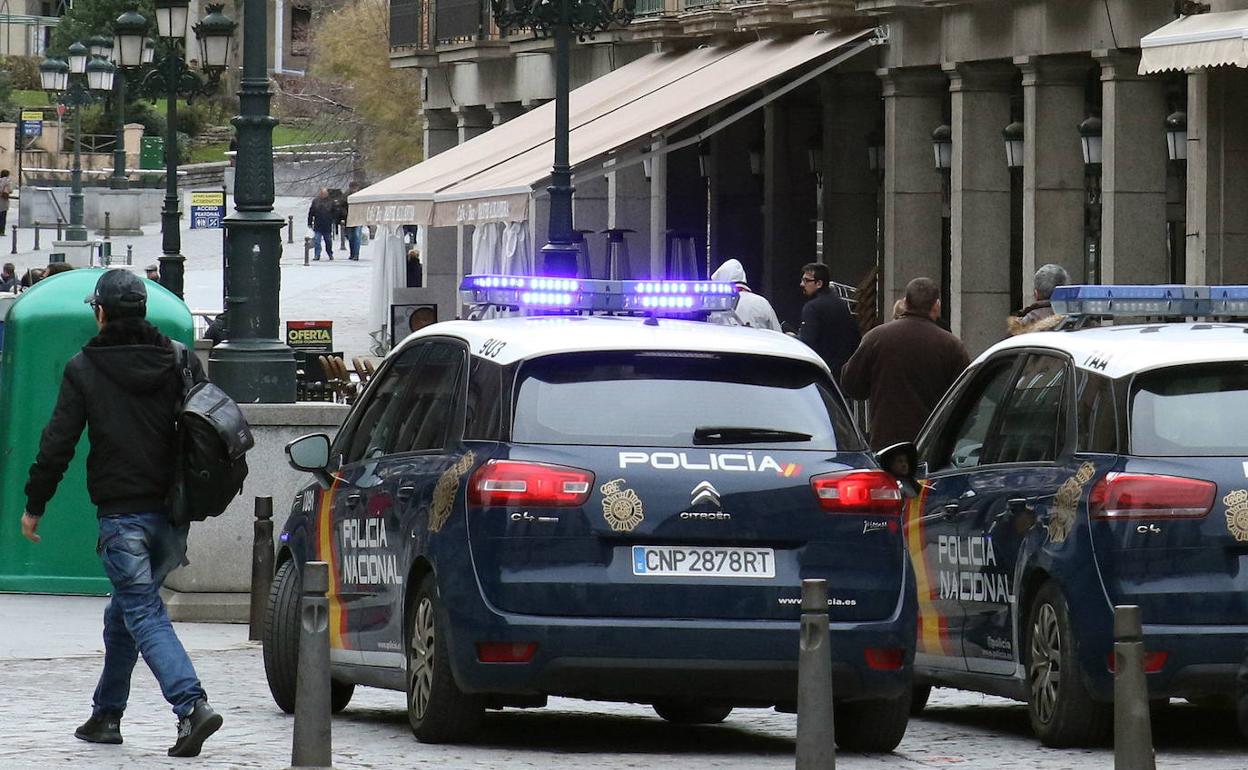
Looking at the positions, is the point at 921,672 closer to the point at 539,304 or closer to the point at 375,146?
the point at 539,304

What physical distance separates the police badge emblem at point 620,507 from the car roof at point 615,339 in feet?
1.91

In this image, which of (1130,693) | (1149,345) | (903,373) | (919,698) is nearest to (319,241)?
(903,373)

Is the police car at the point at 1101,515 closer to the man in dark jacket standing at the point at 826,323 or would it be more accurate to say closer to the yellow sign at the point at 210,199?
the man in dark jacket standing at the point at 826,323

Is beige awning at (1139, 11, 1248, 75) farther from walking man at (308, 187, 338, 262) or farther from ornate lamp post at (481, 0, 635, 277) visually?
walking man at (308, 187, 338, 262)

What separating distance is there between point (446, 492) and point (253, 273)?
6545 millimetres

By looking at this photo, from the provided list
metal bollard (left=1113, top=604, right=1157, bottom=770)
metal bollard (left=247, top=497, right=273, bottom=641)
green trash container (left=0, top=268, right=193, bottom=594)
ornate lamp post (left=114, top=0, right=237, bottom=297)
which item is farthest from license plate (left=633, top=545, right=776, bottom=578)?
ornate lamp post (left=114, top=0, right=237, bottom=297)

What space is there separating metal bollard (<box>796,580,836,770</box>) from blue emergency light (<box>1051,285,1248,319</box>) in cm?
296

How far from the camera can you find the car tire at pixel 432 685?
9.62 metres

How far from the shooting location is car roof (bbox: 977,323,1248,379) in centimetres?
1026

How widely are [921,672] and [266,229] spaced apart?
5.81 m

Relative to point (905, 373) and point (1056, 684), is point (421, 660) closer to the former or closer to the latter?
point (1056, 684)

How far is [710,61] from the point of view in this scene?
3328 cm

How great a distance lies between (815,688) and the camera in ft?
28.0

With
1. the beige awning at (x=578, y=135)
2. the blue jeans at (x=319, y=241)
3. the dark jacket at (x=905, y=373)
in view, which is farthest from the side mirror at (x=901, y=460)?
the blue jeans at (x=319, y=241)
